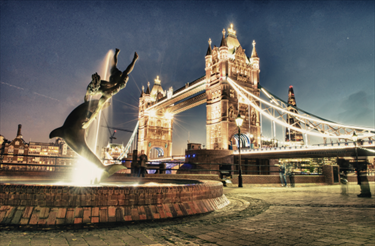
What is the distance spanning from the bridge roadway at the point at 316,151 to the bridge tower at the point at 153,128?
42.0 metres

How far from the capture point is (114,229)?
10.0ft

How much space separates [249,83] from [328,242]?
4501cm

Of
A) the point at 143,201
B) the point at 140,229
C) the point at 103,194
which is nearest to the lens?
the point at 140,229

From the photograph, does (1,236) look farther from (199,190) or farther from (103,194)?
(199,190)

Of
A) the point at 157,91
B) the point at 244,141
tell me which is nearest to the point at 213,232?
the point at 244,141

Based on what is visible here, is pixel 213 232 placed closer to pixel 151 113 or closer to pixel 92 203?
pixel 92 203

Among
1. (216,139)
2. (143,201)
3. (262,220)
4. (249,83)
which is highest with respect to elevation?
(249,83)

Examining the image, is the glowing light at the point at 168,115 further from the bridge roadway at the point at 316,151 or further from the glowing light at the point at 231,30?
the bridge roadway at the point at 316,151

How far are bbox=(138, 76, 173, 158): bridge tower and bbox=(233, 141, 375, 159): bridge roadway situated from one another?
42.0 metres

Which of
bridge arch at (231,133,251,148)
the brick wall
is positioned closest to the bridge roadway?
bridge arch at (231,133,251,148)

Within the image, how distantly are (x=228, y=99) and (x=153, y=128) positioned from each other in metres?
37.2

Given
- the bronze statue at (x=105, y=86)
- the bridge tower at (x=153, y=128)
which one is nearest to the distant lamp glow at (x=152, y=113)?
the bridge tower at (x=153, y=128)

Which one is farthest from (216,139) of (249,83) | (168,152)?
(168,152)

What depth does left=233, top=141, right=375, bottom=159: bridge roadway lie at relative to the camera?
89.7 ft
